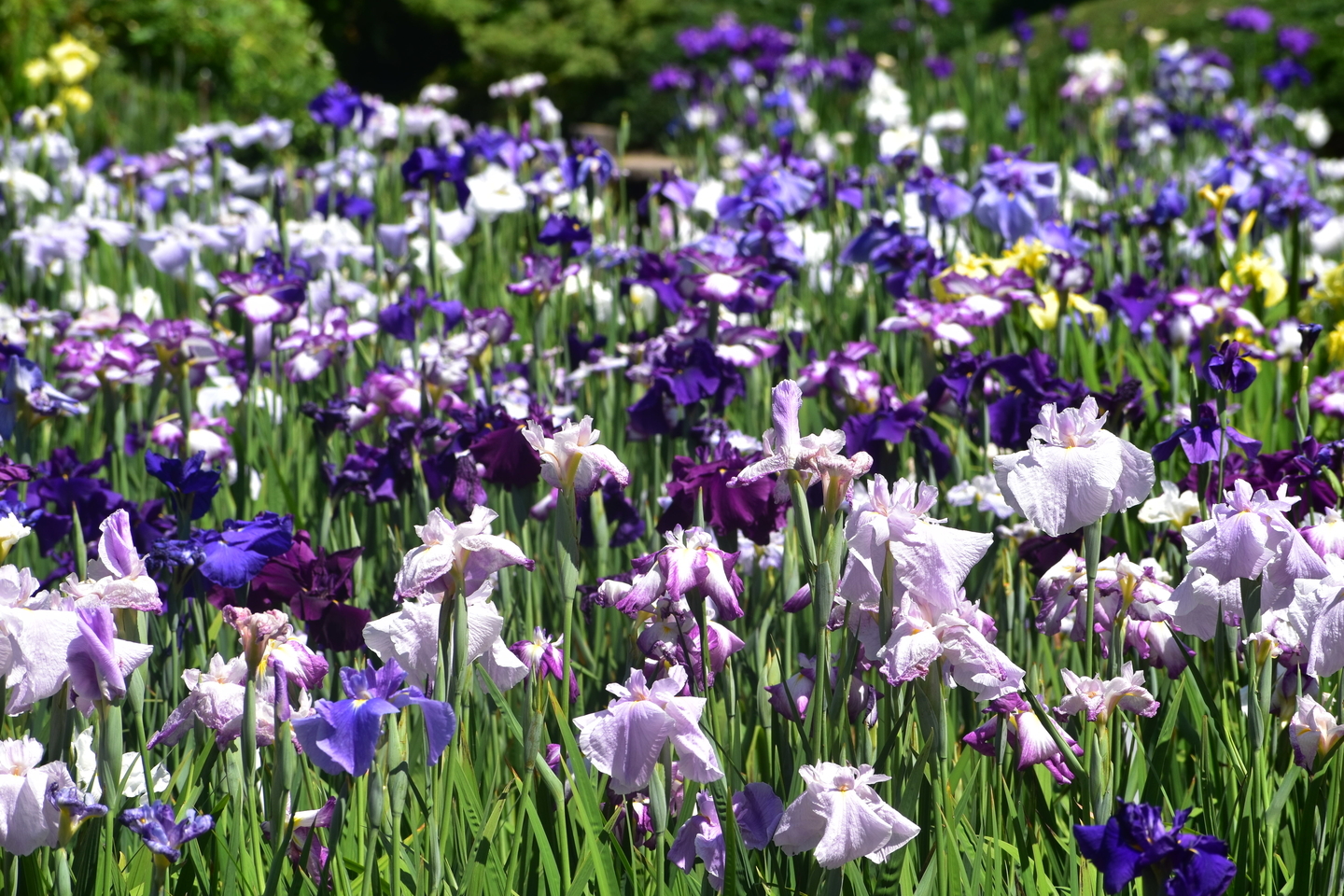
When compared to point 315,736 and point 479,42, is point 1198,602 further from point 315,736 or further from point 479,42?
point 479,42

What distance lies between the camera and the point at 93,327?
135 inches

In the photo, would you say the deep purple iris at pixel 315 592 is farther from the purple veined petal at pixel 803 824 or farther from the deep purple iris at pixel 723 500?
the purple veined petal at pixel 803 824

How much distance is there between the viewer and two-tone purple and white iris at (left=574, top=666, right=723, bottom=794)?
4.20ft

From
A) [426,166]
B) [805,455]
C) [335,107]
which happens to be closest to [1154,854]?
[805,455]

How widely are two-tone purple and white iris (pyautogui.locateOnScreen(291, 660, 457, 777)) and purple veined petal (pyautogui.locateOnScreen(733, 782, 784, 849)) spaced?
1.31 feet

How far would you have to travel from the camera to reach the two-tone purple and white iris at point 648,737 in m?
1.28

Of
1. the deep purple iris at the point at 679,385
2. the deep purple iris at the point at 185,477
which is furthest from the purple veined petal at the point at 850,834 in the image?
the deep purple iris at the point at 679,385

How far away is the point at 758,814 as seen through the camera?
57.6 inches

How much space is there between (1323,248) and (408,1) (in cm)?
1259

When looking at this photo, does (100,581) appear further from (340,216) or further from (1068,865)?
(340,216)

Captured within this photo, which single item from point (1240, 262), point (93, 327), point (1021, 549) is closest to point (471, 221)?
point (93, 327)

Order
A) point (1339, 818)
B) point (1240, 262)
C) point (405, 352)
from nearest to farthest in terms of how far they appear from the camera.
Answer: point (1339, 818), point (1240, 262), point (405, 352)

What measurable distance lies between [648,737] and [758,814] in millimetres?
257

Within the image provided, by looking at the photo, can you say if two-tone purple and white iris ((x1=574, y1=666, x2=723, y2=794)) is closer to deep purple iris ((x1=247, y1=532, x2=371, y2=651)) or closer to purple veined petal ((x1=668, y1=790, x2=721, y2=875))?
purple veined petal ((x1=668, y1=790, x2=721, y2=875))
